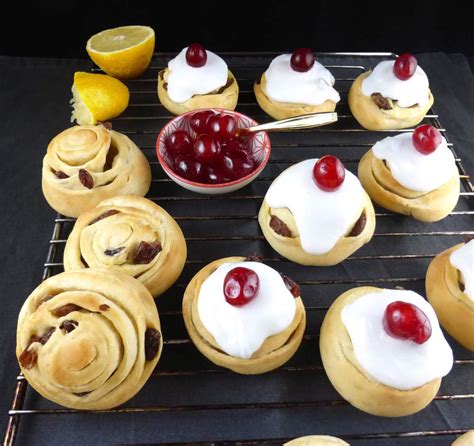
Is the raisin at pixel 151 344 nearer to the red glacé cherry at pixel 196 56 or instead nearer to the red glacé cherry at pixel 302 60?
the red glacé cherry at pixel 196 56

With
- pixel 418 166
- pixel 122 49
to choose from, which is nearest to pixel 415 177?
pixel 418 166

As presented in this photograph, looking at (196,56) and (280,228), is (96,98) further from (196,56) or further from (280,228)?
(280,228)

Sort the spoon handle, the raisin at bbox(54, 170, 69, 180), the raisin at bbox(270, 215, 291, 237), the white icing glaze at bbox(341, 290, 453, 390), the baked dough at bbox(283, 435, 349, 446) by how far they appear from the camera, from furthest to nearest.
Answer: the spoon handle < the raisin at bbox(54, 170, 69, 180) < the raisin at bbox(270, 215, 291, 237) < the white icing glaze at bbox(341, 290, 453, 390) < the baked dough at bbox(283, 435, 349, 446)

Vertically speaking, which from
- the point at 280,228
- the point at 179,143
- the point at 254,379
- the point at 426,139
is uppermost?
the point at 426,139

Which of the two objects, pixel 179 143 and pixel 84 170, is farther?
pixel 179 143

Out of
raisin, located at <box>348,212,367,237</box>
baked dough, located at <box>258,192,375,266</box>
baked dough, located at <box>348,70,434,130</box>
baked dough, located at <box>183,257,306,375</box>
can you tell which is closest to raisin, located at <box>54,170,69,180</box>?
baked dough, located at <box>183,257,306,375</box>

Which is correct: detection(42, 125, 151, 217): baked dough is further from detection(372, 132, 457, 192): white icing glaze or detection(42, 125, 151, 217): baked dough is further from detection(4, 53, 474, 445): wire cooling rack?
detection(372, 132, 457, 192): white icing glaze

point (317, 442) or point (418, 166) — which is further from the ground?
point (418, 166)

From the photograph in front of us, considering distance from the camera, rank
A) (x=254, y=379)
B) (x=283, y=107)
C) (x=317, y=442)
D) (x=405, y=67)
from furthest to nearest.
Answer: (x=283, y=107) → (x=405, y=67) → (x=254, y=379) → (x=317, y=442)
